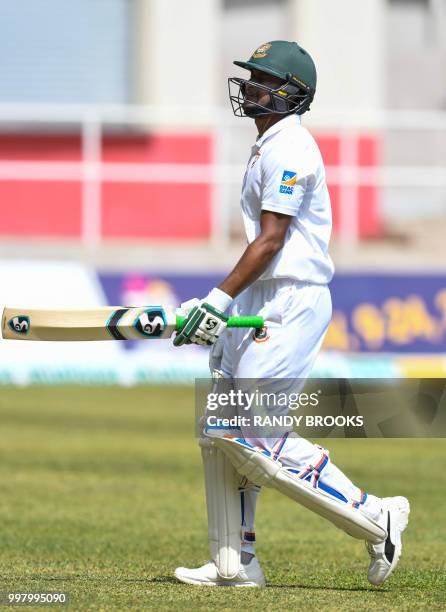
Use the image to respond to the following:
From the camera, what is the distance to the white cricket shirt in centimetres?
572

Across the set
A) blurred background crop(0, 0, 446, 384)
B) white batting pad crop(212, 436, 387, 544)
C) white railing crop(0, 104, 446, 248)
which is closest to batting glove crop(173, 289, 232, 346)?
white batting pad crop(212, 436, 387, 544)

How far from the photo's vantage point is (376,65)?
22.3 metres

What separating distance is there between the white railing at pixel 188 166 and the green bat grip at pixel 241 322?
39.4 ft

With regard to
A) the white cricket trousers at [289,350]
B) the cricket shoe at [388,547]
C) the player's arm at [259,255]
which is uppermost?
the player's arm at [259,255]

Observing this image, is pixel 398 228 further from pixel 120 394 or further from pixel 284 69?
pixel 284 69

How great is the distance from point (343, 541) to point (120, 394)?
8.25 metres

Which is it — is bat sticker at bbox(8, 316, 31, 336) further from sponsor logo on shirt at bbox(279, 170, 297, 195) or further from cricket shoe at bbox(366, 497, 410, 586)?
cricket shoe at bbox(366, 497, 410, 586)

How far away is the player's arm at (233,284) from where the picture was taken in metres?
5.61

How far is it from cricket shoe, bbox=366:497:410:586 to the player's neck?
159 centimetres

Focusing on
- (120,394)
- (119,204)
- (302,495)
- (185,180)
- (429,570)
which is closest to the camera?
(302,495)

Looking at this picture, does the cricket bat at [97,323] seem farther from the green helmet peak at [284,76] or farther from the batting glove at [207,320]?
the green helmet peak at [284,76]

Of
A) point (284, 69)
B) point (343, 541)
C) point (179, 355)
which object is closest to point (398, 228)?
point (179, 355)

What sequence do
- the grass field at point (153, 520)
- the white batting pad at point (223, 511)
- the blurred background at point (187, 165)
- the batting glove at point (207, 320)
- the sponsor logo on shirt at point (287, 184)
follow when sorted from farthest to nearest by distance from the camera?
the blurred background at point (187, 165)
the white batting pad at point (223, 511)
the grass field at point (153, 520)
the sponsor logo on shirt at point (287, 184)
the batting glove at point (207, 320)

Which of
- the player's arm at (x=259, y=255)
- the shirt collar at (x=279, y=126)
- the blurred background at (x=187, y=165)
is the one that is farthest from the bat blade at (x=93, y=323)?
the blurred background at (x=187, y=165)
